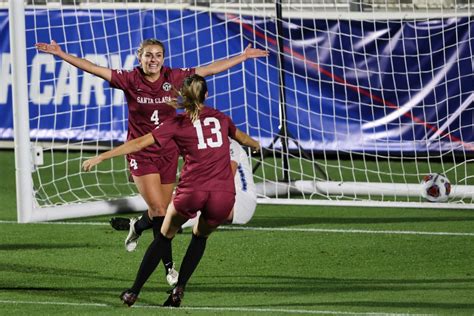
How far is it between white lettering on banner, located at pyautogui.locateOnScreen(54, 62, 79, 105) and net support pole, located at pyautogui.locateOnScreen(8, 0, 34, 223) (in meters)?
6.23

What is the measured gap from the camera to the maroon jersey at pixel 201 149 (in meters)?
9.16

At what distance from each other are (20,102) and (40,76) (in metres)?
6.85

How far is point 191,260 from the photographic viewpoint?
30.6 ft

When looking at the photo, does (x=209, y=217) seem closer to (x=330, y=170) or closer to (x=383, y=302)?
(x=383, y=302)

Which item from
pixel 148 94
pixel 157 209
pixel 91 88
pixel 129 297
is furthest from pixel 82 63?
pixel 91 88

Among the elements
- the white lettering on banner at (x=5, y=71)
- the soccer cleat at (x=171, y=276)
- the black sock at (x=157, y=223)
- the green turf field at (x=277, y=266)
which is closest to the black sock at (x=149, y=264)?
the green turf field at (x=277, y=266)

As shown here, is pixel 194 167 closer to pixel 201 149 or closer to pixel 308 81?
pixel 201 149

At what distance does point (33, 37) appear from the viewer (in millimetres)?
19469

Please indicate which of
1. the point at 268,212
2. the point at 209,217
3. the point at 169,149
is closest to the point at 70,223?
the point at 268,212

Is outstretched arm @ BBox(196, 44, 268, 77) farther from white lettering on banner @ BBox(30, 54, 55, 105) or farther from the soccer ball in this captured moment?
white lettering on banner @ BBox(30, 54, 55, 105)

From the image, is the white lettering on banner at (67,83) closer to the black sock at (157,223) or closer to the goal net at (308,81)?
the goal net at (308,81)

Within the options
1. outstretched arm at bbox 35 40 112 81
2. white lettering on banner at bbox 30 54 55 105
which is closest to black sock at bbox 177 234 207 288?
outstretched arm at bbox 35 40 112 81

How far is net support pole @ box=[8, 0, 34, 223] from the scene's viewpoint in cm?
1342

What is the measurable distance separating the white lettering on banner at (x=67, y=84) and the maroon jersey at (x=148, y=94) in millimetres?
8865
